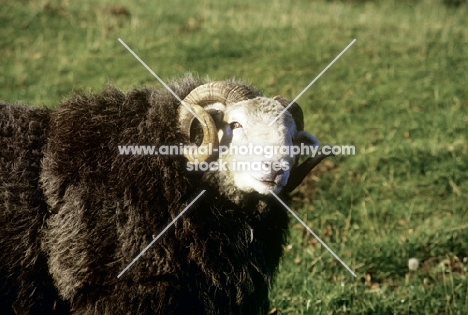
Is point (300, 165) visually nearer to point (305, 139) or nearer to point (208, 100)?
point (305, 139)

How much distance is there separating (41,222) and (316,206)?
158 inches

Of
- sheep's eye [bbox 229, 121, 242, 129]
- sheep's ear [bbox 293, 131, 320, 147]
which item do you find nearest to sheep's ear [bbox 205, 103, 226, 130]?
sheep's eye [bbox 229, 121, 242, 129]

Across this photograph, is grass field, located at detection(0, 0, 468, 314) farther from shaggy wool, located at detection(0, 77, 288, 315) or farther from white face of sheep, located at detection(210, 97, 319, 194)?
white face of sheep, located at detection(210, 97, 319, 194)

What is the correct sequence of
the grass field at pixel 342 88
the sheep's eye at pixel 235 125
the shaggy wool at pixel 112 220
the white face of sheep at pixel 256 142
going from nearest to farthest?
the shaggy wool at pixel 112 220, the white face of sheep at pixel 256 142, the sheep's eye at pixel 235 125, the grass field at pixel 342 88

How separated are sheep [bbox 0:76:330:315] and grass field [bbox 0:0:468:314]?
1098 mm

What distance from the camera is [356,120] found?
10.2 m

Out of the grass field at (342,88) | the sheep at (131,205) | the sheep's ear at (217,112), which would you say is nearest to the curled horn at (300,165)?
the sheep at (131,205)

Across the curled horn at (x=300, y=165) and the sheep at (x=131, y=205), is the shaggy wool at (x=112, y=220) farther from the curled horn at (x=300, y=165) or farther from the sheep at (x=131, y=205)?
the curled horn at (x=300, y=165)

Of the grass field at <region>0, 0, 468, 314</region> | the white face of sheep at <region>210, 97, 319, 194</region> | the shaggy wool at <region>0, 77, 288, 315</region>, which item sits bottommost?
the grass field at <region>0, 0, 468, 314</region>

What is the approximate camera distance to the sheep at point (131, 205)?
14.4 feet

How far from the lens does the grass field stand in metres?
6.22

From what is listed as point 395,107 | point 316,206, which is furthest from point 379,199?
point 395,107

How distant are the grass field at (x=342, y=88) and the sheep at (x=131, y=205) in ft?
3.60

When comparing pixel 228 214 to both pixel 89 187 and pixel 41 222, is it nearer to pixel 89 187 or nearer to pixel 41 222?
pixel 89 187
